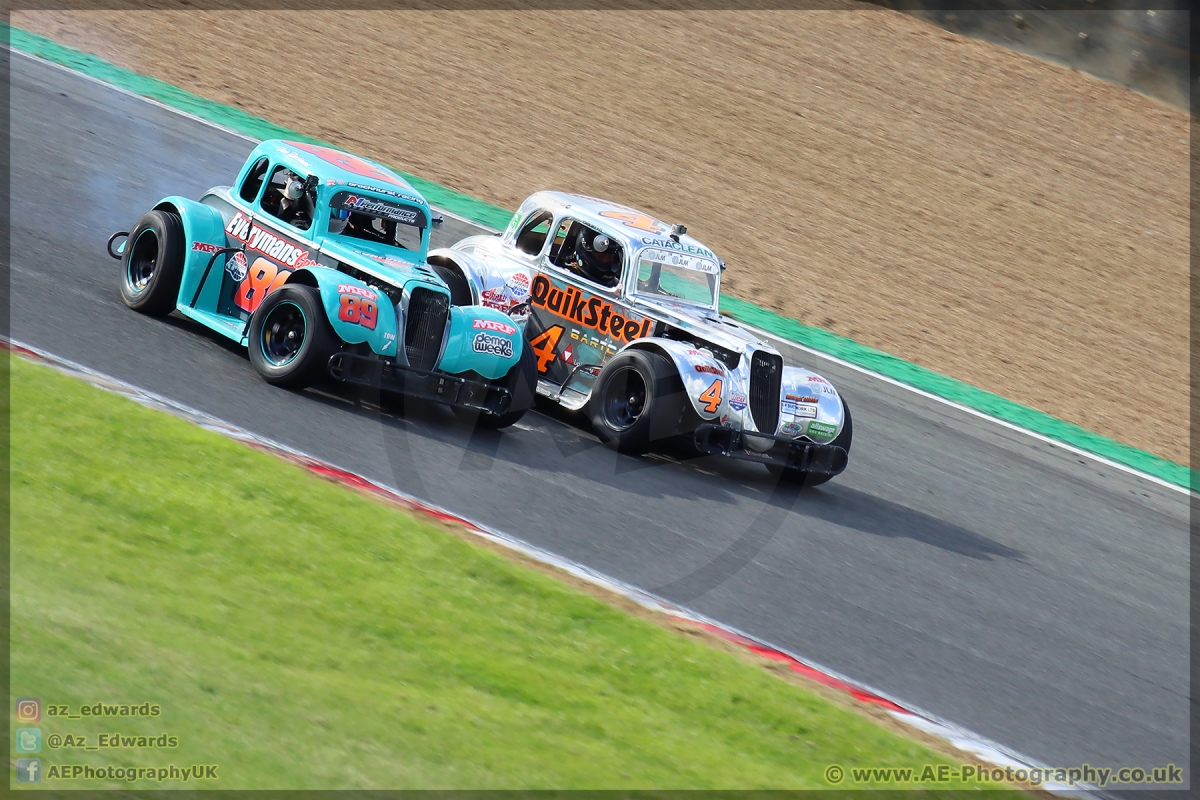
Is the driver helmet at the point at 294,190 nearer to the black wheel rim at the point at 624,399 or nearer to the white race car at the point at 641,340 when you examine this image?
the white race car at the point at 641,340

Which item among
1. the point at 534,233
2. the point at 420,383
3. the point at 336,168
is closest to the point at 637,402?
the point at 420,383

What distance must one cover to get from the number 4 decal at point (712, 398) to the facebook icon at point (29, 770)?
6.06m

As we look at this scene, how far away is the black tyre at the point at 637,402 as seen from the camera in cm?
975

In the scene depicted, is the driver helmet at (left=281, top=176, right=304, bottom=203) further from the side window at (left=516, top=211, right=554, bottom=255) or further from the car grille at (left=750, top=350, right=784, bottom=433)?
the car grille at (left=750, top=350, right=784, bottom=433)

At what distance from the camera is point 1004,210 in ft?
61.8

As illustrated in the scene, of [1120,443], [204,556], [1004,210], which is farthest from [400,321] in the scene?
[1004,210]

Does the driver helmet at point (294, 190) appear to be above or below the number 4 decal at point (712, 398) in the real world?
above

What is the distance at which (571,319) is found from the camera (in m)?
11.0

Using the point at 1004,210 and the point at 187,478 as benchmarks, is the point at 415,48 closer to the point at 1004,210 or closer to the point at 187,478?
the point at 1004,210

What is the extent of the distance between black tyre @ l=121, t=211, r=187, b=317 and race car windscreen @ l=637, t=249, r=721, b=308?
3723 millimetres

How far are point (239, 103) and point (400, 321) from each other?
9.60 metres

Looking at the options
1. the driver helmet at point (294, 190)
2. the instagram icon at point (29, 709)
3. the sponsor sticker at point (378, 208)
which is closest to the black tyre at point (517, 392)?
the sponsor sticker at point (378, 208)

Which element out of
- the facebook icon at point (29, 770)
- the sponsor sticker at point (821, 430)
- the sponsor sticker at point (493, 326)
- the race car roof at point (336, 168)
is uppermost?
the race car roof at point (336, 168)

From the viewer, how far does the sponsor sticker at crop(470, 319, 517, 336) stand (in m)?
9.59
